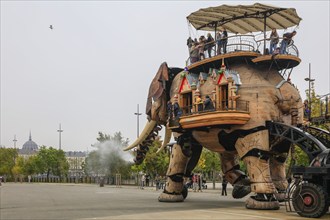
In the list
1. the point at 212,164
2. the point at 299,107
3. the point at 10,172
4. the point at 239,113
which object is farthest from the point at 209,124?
the point at 10,172

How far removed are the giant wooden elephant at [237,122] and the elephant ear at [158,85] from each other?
0.11 m

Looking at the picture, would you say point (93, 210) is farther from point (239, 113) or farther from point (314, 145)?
point (314, 145)

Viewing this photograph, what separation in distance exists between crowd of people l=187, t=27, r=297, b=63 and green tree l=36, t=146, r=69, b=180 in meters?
62.6

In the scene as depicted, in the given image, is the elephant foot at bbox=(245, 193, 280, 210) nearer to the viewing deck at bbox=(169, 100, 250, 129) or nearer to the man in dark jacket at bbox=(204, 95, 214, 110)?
the viewing deck at bbox=(169, 100, 250, 129)

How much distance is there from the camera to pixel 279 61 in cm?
1895

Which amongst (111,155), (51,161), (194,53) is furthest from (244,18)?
(51,161)

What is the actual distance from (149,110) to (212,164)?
26.3 m

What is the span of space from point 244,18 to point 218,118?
246 inches

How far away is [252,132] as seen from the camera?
59.4 ft

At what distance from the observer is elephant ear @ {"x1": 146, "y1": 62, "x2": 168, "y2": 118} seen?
2258cm

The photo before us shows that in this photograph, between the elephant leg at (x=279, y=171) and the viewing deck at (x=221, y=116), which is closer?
the viewing deck at (x=221, y=116)

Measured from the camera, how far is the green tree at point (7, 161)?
282 ft

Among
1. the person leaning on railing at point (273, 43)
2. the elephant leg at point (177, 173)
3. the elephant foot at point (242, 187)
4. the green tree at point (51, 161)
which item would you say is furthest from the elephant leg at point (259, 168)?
the green tree at point (51, 161)

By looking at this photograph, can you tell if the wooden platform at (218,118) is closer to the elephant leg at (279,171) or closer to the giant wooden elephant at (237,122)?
the giant wooden elephant at (237,122)
